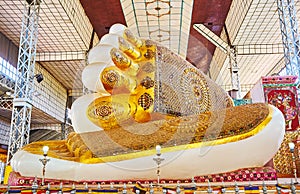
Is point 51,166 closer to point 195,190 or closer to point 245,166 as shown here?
point 195,190

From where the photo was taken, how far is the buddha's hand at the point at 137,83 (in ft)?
11.5

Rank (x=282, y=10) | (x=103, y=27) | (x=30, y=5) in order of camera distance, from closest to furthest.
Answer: (x=282, y=10) < (x=30, y=5) < (x=103, y=27)

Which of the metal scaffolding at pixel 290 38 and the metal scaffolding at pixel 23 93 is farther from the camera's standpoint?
the metal scaffolding at pixel 23 93

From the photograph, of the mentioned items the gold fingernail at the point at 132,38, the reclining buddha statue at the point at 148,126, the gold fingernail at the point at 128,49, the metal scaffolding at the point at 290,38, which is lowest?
the reclining buddha statue at the point at 148,126

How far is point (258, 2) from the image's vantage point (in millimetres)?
10555

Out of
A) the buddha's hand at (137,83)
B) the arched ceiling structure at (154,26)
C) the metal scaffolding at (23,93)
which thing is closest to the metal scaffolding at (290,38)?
the arched ceiling structure at (154,26)

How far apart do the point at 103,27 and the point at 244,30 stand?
567 cm

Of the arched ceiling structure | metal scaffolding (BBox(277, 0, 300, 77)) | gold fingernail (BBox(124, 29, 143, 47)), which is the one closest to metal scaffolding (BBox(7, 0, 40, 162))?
the arched ceiling structure

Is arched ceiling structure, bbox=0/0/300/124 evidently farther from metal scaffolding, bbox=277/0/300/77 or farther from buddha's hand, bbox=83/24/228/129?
buddha's hand, bbox=83/24/228/129

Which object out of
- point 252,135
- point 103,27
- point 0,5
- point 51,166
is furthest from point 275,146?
point 103,27

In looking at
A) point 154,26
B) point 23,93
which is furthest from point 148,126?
point 154,26

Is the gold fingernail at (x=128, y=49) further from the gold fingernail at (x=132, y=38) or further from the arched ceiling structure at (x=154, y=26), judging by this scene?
the arched ceiling structure at (x=154, y=26)

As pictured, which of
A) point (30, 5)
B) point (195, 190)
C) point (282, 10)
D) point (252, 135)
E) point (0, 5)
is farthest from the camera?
point (0, 5)

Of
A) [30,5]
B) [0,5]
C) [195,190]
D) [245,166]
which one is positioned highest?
[0,5]
